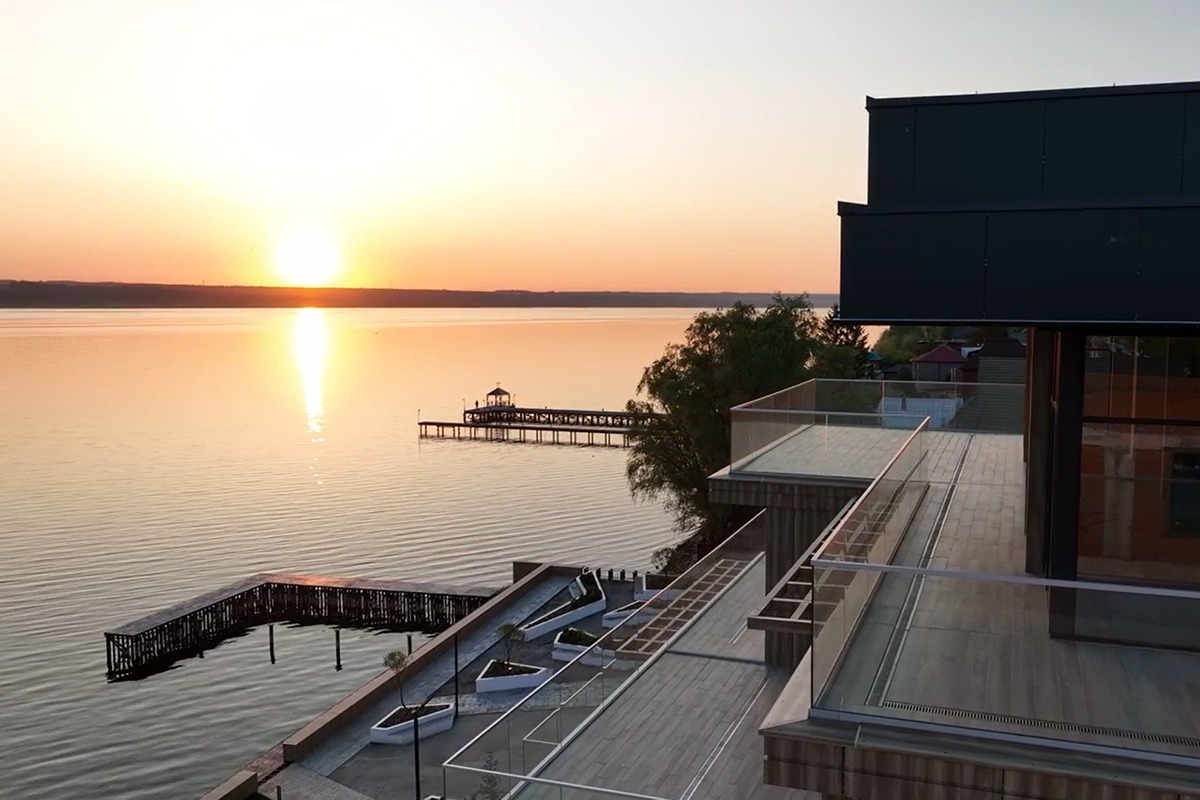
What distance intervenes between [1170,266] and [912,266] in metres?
1.77

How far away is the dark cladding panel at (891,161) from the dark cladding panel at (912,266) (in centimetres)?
42

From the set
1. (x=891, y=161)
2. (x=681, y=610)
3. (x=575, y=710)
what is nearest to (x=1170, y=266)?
(x=891, y=161)

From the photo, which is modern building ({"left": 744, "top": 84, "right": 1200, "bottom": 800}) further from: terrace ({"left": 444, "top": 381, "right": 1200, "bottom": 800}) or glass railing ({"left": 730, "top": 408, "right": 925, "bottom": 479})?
glass railing ({"left": 730, "top": 408, "right": 925, "bottom": 479})

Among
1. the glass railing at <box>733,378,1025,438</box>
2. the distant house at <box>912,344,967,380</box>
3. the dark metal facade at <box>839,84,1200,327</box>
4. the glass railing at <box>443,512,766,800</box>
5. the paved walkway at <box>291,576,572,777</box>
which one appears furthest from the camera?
the distant house at <box>912,344,967,380</box>

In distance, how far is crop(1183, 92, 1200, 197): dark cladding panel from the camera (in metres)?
7.19

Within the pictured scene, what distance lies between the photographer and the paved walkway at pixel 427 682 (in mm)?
22031

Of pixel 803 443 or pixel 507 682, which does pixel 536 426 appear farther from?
pixel 803 443

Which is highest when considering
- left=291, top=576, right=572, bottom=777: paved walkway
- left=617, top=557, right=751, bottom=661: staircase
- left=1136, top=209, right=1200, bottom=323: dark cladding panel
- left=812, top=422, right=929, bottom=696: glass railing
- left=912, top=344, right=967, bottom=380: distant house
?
left=1136, top=209, right=1200, bottom=323: dark cladding panel

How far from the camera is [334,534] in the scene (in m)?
48.3

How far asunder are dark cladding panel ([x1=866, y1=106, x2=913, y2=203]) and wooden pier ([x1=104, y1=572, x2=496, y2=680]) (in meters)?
30.2

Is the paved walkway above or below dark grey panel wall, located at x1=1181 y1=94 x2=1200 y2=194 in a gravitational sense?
below

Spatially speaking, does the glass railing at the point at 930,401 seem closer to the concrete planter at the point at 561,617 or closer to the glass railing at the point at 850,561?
the glass railing at the point at 850,561

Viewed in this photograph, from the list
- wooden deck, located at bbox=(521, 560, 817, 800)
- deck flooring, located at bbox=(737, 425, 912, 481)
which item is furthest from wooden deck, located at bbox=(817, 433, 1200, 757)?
deck flooring, located at bbox=(737, 425, 912, 481)

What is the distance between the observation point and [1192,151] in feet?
23.6
